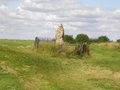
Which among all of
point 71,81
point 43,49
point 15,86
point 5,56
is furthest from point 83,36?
point 15,86

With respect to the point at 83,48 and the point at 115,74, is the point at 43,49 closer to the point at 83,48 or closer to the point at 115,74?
the point at 83,48

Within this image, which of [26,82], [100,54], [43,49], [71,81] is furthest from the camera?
[100,54]

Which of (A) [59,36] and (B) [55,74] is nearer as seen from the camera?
(B) [55,74]

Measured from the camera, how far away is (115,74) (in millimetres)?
27641

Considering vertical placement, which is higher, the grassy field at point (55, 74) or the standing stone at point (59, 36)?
the standing stone at point (59, 36)

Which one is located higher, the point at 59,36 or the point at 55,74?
the point at 59,36

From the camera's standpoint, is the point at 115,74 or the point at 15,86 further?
the point at 115,74

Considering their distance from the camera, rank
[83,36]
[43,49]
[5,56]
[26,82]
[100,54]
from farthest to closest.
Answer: [83,36]
[100,54]
[43,49]
[5,56]
[26,82]

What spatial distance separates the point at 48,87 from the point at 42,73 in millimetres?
4196

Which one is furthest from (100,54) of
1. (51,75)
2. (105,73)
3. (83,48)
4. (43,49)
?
(51,75)

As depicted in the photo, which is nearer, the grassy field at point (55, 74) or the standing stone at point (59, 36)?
the grassy field at point (55, 74)

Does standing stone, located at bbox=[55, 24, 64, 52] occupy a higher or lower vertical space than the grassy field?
higher

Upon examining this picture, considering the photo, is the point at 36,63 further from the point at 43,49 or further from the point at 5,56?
the point at 43,49

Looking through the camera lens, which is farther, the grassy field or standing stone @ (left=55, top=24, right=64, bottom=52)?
standing stone @ (left=55, top=24, right=64, bottom=52)
